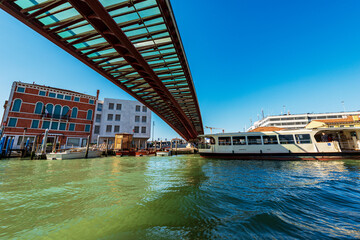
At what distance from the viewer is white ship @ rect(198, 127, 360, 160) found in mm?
14281

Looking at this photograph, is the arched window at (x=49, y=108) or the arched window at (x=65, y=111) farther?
the arched window at (x=65, y=111)

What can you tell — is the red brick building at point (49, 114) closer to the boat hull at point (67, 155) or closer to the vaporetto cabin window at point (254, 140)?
the boat hull at point (67, 155)

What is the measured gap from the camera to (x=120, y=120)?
31.4 metres

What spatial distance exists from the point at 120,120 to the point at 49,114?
1190cm

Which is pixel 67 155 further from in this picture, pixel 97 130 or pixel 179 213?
pixel 179 213

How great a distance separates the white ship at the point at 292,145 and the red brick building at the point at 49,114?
2541 centimetres

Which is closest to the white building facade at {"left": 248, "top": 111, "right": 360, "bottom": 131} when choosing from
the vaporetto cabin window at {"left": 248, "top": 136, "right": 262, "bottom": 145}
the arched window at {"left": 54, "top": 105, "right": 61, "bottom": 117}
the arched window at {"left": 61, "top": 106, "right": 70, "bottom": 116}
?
the vaporetto cabin window at {"left": 248, "top": 136, "right": 262, "bottom": 145}

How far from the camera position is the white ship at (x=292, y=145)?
14.3 m

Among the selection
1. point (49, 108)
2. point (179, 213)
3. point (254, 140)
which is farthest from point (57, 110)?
point (254, 140)

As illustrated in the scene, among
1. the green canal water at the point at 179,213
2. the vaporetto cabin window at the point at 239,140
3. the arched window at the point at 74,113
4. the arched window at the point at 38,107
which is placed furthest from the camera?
the arched window at the point at 74,113

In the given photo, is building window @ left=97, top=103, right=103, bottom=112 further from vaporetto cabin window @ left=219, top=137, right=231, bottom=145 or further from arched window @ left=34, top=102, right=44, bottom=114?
vaporetto cabin window @ left=219, top=137, right=231, bottom=145

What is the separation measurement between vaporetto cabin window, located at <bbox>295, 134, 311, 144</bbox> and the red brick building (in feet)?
108

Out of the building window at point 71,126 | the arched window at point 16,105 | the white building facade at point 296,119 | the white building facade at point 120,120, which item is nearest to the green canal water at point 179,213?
the building window at point 71,126

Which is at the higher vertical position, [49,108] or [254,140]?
[49,108]
